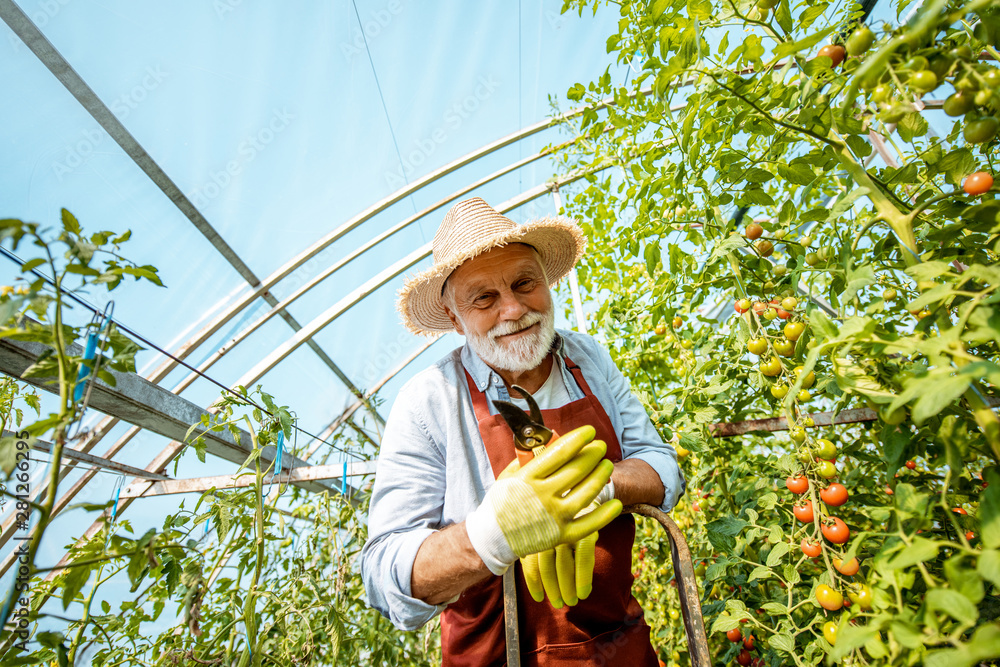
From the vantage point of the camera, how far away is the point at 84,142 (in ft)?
8.71

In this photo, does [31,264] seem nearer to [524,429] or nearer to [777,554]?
[524,429]

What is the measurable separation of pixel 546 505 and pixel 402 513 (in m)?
0.56

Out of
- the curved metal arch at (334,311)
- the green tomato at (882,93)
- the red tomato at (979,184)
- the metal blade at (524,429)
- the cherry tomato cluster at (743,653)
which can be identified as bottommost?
the cherry tomato cluster at (743,653)

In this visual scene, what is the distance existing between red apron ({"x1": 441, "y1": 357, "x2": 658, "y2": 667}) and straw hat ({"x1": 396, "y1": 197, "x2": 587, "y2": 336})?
0.61m

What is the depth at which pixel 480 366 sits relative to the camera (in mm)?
1712

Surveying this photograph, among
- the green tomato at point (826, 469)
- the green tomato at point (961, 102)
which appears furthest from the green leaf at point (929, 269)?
the green tomato at point (826, 469)

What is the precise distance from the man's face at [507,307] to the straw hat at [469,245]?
0.18 ft

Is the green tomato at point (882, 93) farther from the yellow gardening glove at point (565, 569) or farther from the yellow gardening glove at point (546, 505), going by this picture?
the yellow gardening glove at point (565, 569)

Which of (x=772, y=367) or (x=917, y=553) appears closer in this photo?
(x=917, y=553)

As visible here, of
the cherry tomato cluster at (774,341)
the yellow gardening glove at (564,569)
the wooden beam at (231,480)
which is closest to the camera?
the yellow gardening glove at (564,569)

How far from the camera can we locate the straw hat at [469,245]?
167 centimetres

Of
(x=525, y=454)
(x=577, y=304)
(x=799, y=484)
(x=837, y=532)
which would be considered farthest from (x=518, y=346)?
(x=577, y=304)

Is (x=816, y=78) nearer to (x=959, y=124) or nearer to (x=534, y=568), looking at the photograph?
(x=959, y=124)

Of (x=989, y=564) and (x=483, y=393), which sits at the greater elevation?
(x=483, y=393)
